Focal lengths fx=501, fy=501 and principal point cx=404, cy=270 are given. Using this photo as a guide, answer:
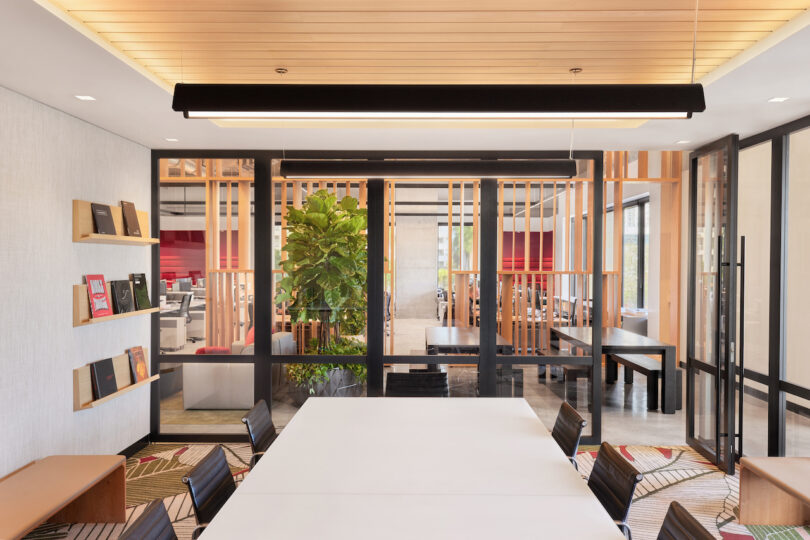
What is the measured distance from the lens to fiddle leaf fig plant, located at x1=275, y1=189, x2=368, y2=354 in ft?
15.7

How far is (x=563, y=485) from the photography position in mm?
2090

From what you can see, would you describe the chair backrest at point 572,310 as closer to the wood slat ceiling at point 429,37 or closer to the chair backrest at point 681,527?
the wood slat ceiling at point 429,37

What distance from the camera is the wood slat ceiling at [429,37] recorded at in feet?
7.53

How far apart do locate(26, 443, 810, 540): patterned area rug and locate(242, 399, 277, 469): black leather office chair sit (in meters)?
0.81

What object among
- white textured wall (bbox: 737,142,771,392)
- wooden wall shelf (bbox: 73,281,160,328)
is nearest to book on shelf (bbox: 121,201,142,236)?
wooden wall shelf (bbox: 73,281,160,328)

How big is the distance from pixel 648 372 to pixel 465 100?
4.55 m

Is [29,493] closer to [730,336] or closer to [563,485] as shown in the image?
[563,485]

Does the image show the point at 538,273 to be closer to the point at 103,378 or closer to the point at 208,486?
the point at 208,486

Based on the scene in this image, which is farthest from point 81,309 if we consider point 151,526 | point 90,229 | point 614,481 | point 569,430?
point 614,481

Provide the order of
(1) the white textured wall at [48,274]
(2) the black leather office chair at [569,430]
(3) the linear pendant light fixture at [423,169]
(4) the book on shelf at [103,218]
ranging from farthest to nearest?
(4) the book on shelf at [103,218]
(3) the linear pendant light fixture at [423,169]
(1) the white textured wall at [48,274]
(2) the black leather office chair at [569,430]

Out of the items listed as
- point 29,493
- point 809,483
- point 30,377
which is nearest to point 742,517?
point 809,483

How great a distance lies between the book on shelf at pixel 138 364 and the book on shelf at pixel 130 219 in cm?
103

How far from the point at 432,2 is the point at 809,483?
3393mm

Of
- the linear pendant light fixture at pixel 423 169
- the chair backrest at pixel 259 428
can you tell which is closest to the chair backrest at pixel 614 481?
the chair backrest at pixel 259 428
